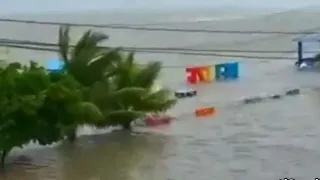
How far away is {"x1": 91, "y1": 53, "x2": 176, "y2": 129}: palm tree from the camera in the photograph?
14656mm

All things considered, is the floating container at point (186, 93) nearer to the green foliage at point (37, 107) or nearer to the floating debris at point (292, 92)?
the floating debris at point (292, 92)

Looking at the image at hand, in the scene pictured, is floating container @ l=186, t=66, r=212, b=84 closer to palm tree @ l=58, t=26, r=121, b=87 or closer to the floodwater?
the floodwater

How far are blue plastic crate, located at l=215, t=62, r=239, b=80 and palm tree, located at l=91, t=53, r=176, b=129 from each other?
1153 cm

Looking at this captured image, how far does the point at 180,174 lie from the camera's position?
37.0ft

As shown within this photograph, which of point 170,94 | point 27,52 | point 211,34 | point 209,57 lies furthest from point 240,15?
point 170,94

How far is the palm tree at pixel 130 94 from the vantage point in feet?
48.1

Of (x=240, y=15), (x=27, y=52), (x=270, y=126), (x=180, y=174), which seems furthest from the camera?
(x=240, y=15)

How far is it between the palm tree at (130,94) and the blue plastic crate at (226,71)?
11527 millimetres

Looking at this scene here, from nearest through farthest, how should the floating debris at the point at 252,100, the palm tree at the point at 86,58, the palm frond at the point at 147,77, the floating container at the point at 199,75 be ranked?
the palm tree at the point at 86,58, the palm frond at the point at 147,77, the floating debris at the point at 252,100, the floating container at the point at 199,75

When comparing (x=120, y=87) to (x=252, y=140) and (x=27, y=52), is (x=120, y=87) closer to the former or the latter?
(x=252, y=140)

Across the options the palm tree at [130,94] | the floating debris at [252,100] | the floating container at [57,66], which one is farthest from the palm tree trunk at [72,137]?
the floating debris at [252,100]

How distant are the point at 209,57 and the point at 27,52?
336 inches

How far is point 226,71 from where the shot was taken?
2805 centimetres

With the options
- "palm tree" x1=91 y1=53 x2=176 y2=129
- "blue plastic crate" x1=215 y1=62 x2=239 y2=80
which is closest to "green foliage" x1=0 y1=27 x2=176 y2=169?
"palm tree" x1=91 y1=53 x2=176 y2=129
